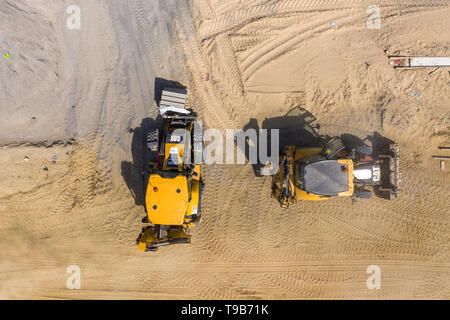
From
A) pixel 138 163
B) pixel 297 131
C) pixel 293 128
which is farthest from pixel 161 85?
pixel 297 131

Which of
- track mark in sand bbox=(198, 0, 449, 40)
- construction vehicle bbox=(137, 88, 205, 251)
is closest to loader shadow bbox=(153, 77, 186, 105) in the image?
construction vehicle bbox=(137, 88, 205, 251)

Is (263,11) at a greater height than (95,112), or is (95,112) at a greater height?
(263,11)

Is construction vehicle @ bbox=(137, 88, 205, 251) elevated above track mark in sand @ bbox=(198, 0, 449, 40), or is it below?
below

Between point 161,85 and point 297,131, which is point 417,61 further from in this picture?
point 161,85

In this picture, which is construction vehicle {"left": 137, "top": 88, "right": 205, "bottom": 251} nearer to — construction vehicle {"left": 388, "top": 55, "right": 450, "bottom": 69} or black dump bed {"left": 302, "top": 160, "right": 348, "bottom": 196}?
black dump bed {"left": 302, "top": 160, "right": 348, "bottom": 196}

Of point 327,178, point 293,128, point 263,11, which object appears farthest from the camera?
point 293,128
